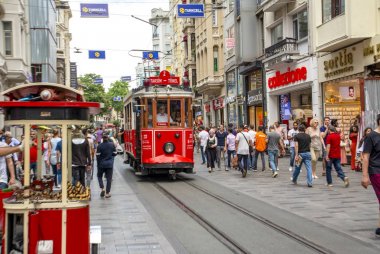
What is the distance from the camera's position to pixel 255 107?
114 ft

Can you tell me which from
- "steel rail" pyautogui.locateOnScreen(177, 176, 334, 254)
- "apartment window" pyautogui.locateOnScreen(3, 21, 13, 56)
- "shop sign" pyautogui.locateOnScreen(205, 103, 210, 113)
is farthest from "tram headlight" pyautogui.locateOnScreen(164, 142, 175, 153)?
"shop sign" pyautogui.locateOnScreen(205, 103, 210, 113)

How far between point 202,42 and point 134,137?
94.1 feet

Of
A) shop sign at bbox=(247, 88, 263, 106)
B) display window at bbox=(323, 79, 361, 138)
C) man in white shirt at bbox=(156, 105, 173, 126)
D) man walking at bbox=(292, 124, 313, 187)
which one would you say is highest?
shop sign at bbox=(247, 88, 263, 106)

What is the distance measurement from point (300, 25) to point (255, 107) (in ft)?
28.9

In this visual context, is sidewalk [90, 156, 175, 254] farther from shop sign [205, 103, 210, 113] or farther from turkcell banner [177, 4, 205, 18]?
shop sign [205, 103, 210, 113]

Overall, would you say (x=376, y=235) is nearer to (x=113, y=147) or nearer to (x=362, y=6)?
(x=113, y=147)

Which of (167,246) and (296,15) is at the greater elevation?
(296,15)

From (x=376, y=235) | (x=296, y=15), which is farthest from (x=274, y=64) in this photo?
(x=376, y=235)

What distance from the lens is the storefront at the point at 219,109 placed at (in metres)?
43.2

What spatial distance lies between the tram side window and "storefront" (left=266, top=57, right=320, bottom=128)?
30.6ft

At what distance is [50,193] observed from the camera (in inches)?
257

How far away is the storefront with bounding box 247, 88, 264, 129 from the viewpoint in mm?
32987

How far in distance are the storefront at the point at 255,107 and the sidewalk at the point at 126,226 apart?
19757 mm

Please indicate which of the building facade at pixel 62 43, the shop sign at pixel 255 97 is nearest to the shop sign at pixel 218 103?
the shop sign at pixel 255 97
